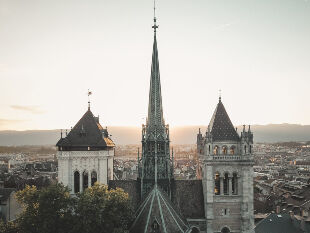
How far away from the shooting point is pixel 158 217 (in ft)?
139

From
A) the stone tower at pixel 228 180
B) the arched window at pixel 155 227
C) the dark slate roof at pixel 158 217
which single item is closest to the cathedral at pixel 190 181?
the stone tower at pixel 228 180

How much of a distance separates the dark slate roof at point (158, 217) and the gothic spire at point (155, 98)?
37.6ft

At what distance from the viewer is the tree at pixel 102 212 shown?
4147 centimetres

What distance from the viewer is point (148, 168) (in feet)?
169

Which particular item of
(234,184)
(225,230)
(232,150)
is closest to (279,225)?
(225,230)

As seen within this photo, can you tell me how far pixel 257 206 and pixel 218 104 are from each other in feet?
162

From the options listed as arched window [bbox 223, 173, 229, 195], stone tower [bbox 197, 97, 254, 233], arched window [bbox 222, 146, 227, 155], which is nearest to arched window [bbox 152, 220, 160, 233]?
stone tower [bbox 197, 97, 254, 233]

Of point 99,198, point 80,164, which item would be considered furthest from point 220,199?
point 80,164

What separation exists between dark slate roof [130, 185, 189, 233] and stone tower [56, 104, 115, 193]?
1130 centimetres

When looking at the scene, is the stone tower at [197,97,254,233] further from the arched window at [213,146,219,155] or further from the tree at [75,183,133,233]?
the tree at [75,183,133,233]

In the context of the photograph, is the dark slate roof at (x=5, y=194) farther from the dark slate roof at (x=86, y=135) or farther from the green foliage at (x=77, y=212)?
the green foliage at (x=77, y=212)

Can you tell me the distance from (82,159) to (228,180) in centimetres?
2229

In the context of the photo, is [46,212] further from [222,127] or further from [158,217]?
[222,127]

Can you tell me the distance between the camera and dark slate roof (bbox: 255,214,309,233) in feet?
189
